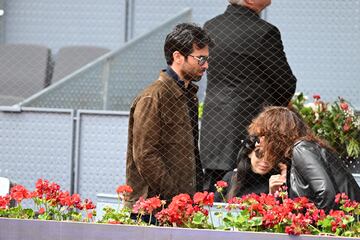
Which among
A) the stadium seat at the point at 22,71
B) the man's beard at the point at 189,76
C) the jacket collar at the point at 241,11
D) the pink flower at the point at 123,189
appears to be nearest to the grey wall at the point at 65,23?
the stadium seat at the point at 22,71

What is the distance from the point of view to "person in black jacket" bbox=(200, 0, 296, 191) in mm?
7008

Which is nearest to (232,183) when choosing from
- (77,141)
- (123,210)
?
(123,210)

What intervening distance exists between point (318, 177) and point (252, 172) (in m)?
1.24

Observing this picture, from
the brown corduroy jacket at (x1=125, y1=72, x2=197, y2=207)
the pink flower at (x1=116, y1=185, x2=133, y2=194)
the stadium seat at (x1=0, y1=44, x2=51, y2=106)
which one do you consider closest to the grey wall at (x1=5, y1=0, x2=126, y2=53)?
the stadium seat at (x1=0, y1=44, x2=51, y2=106)

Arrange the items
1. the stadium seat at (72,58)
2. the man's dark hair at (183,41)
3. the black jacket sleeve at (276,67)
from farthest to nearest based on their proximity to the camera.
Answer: the stadium seat at (72,58)
the black jacket sleeve at (276,67)
the man's dark hair at (183,41)

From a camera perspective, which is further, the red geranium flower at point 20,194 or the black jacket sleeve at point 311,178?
the red geranium flower at point 20,194

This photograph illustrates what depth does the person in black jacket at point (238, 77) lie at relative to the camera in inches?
276

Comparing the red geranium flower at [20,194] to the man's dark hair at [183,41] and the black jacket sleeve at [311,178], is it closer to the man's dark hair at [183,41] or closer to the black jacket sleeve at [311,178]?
the man's dark hair at [183,41]

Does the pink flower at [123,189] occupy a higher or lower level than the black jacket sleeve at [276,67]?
lower

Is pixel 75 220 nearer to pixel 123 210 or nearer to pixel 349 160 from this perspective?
pixel 123 210

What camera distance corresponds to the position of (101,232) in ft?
17.0

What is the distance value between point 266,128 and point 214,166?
4.73ft

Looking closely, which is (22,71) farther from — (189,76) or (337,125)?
(189,76)

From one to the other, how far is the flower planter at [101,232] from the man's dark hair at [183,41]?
133 centimetres
